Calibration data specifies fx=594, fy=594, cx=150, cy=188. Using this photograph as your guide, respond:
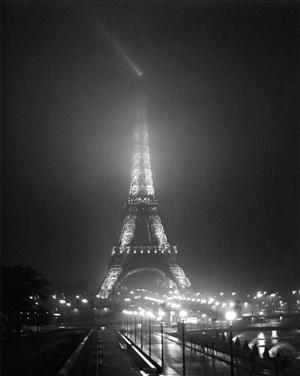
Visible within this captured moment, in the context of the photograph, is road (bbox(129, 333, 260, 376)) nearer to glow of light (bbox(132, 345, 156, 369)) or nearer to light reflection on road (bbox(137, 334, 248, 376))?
light reflection on road (bbox(137, 334, 248, 376))

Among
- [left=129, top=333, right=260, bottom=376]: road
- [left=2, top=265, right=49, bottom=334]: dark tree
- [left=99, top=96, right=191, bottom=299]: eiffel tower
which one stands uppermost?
[left=99, top=96, right=191, bottom=299]: eiffel tower

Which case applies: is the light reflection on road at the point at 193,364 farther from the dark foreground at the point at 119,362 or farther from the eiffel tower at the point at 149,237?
the eiffel tower at the point at 149,237

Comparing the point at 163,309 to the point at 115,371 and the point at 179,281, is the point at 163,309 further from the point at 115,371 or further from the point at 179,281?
the point at 115,371

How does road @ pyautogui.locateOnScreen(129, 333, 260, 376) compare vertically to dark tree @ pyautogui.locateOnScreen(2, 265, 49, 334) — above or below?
below

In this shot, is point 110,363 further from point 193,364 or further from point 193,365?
point 193,365

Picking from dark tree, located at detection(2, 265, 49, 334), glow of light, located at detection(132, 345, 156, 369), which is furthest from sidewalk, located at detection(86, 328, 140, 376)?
dark tree, located at detection(2, 265, 49, 334)

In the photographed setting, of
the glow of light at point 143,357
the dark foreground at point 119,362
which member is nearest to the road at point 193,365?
the dark foreground at point 119,362


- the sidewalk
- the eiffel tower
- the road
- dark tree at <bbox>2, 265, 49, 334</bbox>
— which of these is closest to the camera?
the road

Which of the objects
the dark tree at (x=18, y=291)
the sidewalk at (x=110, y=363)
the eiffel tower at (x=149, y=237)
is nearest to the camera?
the sidewalk at (x=110, y=363)

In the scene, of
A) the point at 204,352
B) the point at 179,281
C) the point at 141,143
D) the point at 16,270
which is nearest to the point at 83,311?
the point at 179,281

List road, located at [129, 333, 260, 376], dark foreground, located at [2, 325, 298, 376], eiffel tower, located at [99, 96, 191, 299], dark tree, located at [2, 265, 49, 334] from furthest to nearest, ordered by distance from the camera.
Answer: eiffel tower, located at [99, 96, 191, 299] → dark tree, located at [2, 265, 49, 334] → dark foreground, located at [2, 325, 298, 376] → road, located at [129, 333, 260, 376]
